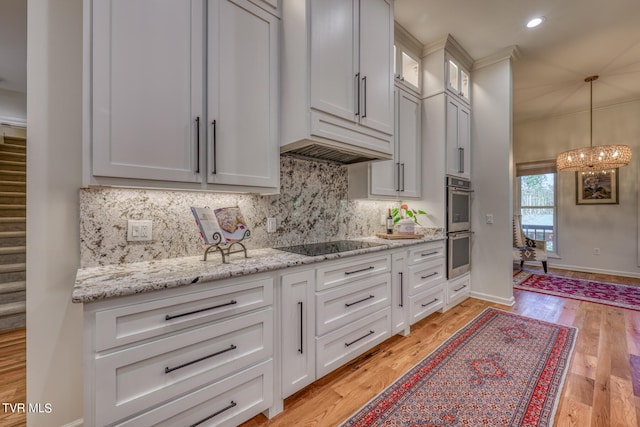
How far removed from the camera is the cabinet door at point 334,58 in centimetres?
177

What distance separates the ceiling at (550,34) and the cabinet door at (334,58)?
1009 mm

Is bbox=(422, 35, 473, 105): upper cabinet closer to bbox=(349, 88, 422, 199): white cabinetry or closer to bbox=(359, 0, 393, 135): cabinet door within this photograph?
bbox=(349, 88, 422, 199): white cabinetry

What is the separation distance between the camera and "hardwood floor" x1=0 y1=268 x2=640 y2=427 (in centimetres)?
158

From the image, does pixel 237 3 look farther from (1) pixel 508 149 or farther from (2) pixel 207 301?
(1) pixel 508 149

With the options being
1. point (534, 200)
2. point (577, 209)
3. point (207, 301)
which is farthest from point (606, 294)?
point (207, 301)

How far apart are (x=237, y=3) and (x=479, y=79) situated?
3.27 m

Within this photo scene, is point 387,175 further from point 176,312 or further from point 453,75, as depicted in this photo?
point 176,312

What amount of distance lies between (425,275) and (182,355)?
2.28 m

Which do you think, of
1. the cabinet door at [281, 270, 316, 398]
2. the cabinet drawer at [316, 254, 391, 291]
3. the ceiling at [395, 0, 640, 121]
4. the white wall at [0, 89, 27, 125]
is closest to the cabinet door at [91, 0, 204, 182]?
the cabinet door at [281, 270, 316, 398]

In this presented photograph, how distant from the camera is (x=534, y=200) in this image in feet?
18.7

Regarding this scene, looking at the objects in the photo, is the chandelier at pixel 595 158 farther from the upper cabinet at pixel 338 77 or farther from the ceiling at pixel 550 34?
the upper cabinet at pixel 338 77

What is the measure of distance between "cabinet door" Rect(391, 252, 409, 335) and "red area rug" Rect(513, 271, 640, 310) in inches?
108

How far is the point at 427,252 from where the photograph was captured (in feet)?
9.16

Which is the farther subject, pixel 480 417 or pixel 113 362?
pixel 480 417
